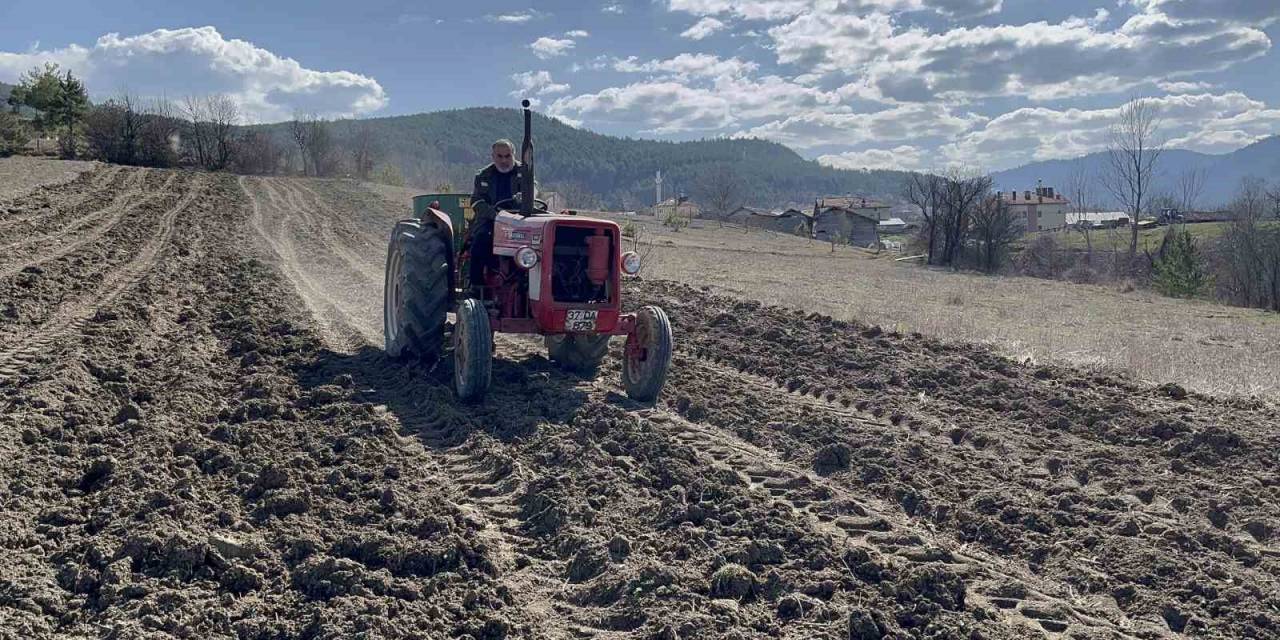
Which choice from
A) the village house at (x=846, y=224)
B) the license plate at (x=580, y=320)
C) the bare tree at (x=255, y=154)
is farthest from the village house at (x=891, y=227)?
the license plate at (x=580, y=320)

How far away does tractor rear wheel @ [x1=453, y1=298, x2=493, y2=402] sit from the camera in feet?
25.4

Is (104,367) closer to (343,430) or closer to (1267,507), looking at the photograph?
(343,430)

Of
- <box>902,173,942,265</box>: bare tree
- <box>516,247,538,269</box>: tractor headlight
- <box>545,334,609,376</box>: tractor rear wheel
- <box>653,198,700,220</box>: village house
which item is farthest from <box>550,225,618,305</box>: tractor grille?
<box>653,198,700,220</box>: village house

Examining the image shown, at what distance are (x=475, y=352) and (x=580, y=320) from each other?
95 cm

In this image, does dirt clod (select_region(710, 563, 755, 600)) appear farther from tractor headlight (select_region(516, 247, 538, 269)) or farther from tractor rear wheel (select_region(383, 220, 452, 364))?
tractor rear wheel (select_region(383, 220, 452, 364))

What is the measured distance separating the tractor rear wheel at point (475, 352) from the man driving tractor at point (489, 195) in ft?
3.70

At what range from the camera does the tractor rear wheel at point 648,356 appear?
8.10 metres

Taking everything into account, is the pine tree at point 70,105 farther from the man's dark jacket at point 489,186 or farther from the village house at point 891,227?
the village house at point 891,227

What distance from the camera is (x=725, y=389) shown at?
8703 mm

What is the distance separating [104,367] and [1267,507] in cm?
834

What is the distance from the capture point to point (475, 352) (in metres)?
7.74

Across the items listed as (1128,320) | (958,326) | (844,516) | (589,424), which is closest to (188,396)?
(589,424)

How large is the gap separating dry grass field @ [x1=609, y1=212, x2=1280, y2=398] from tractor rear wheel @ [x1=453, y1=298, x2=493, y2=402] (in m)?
6.57

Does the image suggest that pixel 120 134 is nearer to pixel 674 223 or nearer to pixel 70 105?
pixel 70 105
